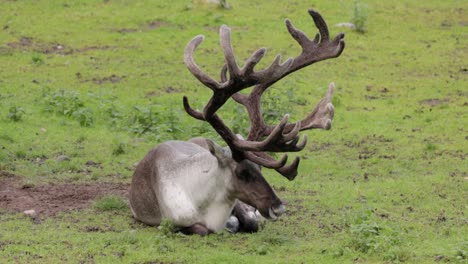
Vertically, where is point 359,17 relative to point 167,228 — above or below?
below

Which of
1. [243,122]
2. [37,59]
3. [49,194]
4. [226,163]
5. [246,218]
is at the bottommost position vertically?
[37,59]

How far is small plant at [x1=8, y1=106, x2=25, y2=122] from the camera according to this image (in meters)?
15.2

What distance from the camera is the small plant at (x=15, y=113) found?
15.2 metres

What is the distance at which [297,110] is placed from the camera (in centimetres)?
1709

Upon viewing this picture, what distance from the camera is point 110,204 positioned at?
10.7 metres

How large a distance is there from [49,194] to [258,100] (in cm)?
310

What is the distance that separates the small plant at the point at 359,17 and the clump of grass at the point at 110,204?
13.0m

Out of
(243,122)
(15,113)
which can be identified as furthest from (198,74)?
(15,113)

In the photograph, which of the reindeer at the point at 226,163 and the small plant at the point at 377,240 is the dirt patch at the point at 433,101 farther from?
the small plant at the point at 377,240

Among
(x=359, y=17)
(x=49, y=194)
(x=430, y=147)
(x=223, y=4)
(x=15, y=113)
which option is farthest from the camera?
(x=223, y=4)

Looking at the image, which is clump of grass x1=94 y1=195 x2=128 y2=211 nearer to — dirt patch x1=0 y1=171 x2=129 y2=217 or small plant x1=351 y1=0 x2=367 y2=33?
dirt patch x1=0 y1=171 x2=129 y2=217

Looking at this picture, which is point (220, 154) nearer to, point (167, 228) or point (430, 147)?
point (167, 228)

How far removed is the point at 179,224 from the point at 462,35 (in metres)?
15.0

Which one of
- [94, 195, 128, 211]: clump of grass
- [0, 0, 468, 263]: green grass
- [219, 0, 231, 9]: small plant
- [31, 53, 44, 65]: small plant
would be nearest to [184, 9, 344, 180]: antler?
[0, 0, 468, 263]: green grass
